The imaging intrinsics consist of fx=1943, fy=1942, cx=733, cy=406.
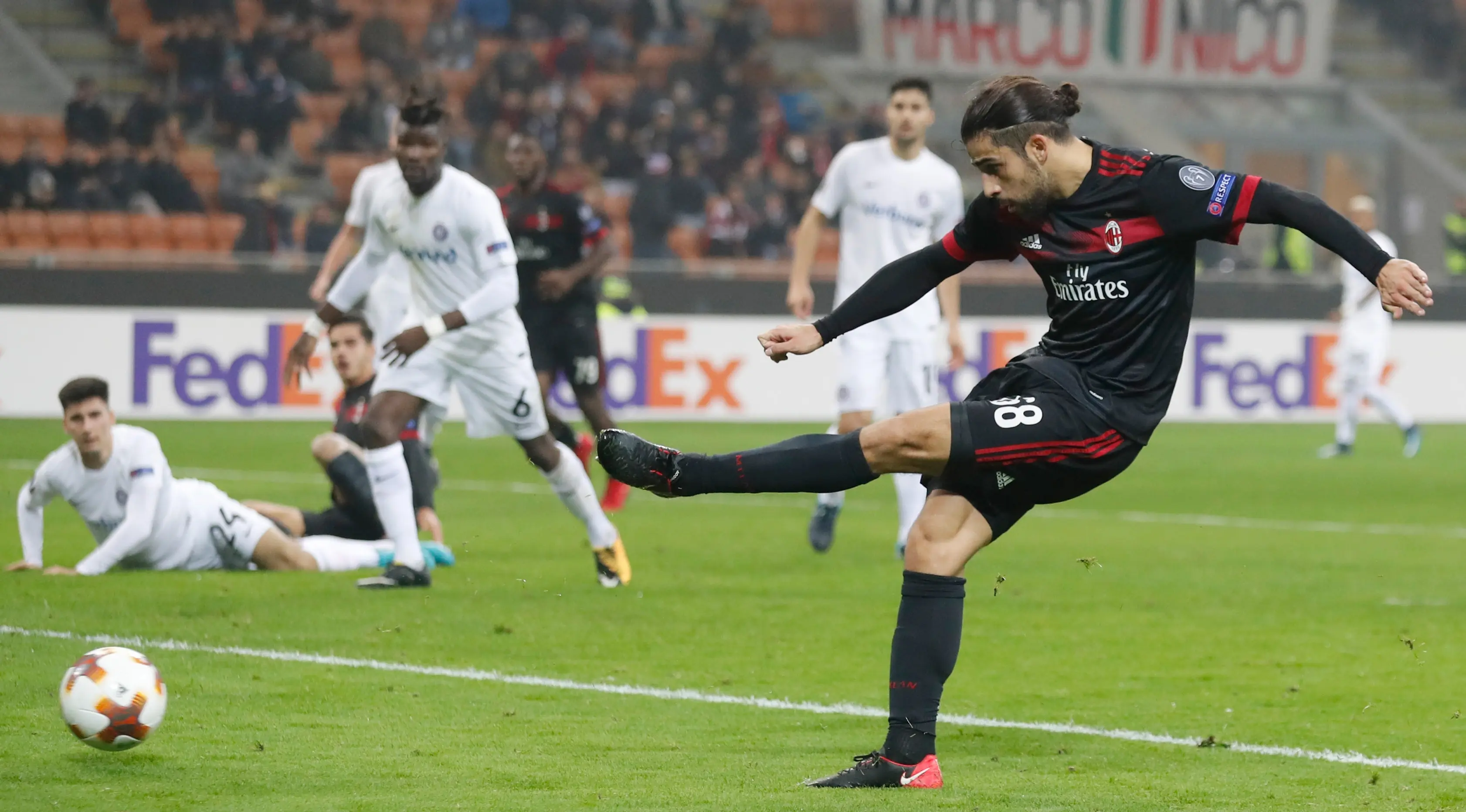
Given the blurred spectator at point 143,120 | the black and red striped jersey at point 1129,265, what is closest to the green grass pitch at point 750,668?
the black and red striped jersey at point 1129,265

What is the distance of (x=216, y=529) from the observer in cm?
833

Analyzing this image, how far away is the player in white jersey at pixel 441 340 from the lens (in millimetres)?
7863

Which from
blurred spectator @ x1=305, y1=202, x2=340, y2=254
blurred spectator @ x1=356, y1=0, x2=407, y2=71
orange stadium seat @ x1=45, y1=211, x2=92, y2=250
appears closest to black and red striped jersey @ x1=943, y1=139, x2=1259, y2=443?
blurred spectator @ x1=305, y1=202, x2=340, y2=254

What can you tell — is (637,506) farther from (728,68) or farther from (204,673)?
(728,68)

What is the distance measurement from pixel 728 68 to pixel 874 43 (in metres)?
3.33

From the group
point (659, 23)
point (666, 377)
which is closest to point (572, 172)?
point (666, 377)

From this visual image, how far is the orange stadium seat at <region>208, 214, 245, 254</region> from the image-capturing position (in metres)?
19.1

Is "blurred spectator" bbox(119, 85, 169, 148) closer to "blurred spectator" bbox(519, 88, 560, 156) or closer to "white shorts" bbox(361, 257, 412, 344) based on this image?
"blurred spectator" bbox(519, 88, 560, 156)

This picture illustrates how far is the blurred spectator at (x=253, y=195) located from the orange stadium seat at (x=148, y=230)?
2.42 ft

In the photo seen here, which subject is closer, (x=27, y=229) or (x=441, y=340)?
(x=441, y=340)

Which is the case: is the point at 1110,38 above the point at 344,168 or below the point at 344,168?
above

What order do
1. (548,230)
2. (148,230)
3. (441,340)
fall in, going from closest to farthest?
(441,340)
(548,230)
(148,230)

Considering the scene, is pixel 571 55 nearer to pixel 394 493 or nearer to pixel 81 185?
pixel 81 185

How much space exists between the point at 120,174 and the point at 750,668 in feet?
48.5
